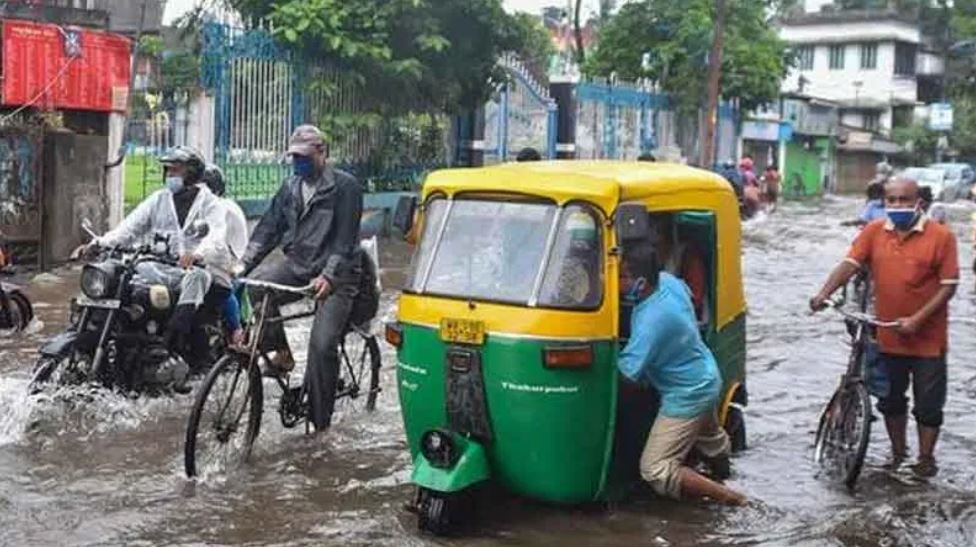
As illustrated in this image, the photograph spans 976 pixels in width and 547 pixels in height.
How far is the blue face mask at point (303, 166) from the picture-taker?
7.23 meters

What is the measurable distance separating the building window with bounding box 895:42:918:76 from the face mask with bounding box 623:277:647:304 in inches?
2444

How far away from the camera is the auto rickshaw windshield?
18.7 feet

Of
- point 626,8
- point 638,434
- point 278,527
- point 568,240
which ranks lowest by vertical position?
point 278,527

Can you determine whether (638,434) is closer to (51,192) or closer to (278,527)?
(278,527)

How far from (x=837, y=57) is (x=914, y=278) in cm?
6267

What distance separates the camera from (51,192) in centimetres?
1519

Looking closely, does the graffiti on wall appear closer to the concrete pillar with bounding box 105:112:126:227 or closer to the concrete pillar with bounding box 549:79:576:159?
the concrete pillar with bounding box 105:112:126:227

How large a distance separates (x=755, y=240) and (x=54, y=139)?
15.3 m

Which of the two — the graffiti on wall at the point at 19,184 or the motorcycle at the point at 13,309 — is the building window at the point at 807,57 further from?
the motorcycle at the point at 13,309

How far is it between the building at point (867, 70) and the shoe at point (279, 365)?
54799mm

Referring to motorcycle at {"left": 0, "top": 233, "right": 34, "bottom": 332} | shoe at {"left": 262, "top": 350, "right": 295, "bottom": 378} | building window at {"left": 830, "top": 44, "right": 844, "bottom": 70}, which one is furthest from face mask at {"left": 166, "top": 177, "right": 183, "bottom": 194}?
building window at {"left": 830, "top": 44, "right": 844, "bottom": 70}

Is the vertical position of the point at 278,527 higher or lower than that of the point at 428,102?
lower

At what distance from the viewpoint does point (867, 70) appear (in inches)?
2571

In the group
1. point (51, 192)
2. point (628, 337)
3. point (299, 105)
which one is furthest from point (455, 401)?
point (299, 105)
